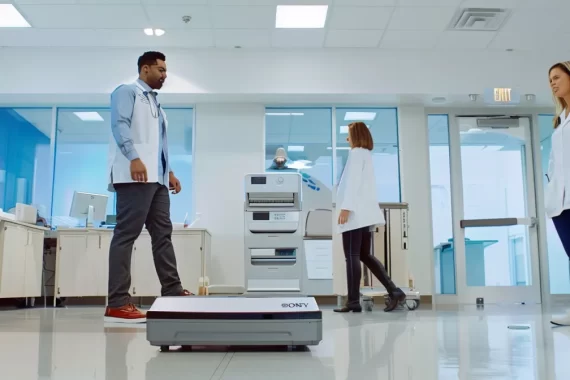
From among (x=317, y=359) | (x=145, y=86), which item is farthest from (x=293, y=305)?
(x=145, y=86)

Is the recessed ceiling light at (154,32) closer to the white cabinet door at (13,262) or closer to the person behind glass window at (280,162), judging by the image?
the person behind glass window at (280,162)

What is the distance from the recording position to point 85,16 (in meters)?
5.65

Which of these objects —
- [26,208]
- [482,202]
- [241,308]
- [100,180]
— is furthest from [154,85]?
[482,202]

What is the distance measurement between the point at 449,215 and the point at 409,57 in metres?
1.97

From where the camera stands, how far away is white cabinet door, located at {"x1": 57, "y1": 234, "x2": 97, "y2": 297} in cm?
589

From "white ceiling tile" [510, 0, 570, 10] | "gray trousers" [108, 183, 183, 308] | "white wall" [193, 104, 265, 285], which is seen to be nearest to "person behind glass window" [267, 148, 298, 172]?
"white wall" [193, 104, 265, 285]

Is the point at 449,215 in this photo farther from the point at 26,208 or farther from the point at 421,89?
the point at 26,208

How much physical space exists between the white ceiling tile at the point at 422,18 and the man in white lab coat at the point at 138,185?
132 inches

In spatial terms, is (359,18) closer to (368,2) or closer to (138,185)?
(368,2)

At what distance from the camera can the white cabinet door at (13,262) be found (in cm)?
501

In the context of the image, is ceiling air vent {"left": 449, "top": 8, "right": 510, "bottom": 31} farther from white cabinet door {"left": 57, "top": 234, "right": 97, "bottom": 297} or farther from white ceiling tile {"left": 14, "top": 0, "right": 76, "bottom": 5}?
white cabinet door {"left": 57, "top": 234, "right": 97, "bottom": 297}

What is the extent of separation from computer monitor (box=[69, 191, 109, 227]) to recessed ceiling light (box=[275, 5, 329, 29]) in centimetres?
277

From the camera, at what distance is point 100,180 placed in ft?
23.6

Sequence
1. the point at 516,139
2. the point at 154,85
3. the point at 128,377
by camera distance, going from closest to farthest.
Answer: the point at 128,377, the point at 154,85, the point at 516,139
